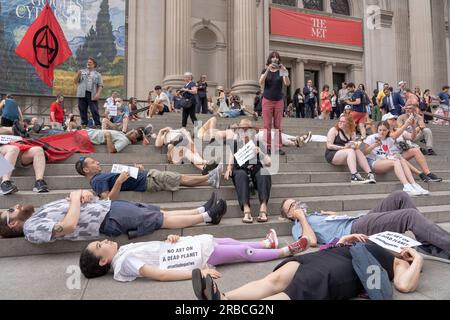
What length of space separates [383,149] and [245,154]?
334 centimetres

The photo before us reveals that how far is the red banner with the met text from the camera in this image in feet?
66.5

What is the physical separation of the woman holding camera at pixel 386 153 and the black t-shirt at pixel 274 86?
6.51 feet

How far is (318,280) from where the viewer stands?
8.16 feet

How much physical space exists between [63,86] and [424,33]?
63.4 ft

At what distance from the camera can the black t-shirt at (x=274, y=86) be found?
708 centimetres

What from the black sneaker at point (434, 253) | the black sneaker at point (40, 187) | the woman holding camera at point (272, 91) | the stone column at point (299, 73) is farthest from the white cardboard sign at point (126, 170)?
the stone column at point (299, 73)

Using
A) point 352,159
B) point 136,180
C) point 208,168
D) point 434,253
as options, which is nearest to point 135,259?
point 136,180

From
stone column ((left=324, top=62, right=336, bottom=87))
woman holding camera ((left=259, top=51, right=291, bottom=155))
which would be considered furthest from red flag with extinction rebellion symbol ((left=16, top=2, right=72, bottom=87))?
stone column ((left=324, top=62, right=336, bottom=87))

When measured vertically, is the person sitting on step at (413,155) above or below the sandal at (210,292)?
above

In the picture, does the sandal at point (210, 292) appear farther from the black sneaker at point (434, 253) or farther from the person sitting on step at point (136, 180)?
the person sitting on step at point (136, 180)

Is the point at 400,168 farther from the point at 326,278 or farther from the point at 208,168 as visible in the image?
the point at 326,278
